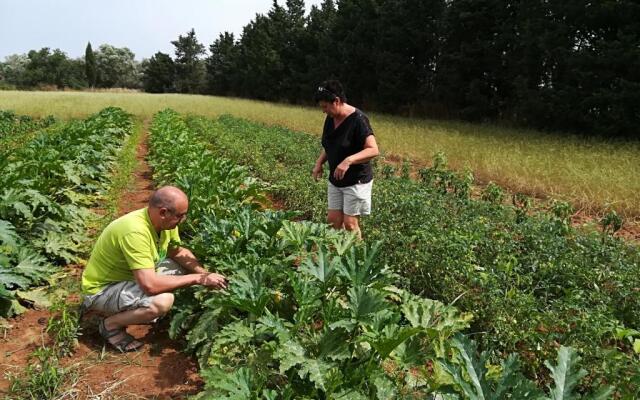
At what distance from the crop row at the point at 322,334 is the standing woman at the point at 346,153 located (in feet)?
2.05

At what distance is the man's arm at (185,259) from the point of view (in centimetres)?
412

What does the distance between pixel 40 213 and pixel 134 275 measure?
3.09 meters

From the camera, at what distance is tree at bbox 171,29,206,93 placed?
Result: 6788 cm

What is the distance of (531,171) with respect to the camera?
955 centimetres

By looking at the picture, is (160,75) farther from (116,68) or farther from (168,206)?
(168,206)

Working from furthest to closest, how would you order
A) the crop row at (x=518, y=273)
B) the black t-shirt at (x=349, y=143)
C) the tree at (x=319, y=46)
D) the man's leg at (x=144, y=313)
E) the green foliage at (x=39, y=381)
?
the tree at (x=319, y=46) < the black t-shirt at (x=349, y=143) < the man's leg at (x=144, y=313) < the crop row at (x=518, y=273) < the green foliage at (x=39, y=381)

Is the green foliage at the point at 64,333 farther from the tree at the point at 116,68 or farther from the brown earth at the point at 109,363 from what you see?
the tree at the point at 116,68

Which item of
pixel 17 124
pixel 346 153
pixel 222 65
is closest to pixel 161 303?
pixel 346 153

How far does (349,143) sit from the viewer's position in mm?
4504

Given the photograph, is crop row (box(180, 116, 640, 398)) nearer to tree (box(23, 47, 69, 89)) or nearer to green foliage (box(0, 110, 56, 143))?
green foliage (box(0, 110, 56, 143))

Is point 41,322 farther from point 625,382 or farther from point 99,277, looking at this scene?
point 625,382

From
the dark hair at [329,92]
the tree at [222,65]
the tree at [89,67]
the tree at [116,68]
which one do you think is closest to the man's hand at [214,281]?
the dark hair at [329,92]

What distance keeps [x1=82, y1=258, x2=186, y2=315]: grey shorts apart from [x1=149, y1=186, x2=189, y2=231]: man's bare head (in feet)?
1.92

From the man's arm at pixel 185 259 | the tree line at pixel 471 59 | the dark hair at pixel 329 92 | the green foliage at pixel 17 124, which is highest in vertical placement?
the tree line at pixel 471 59
